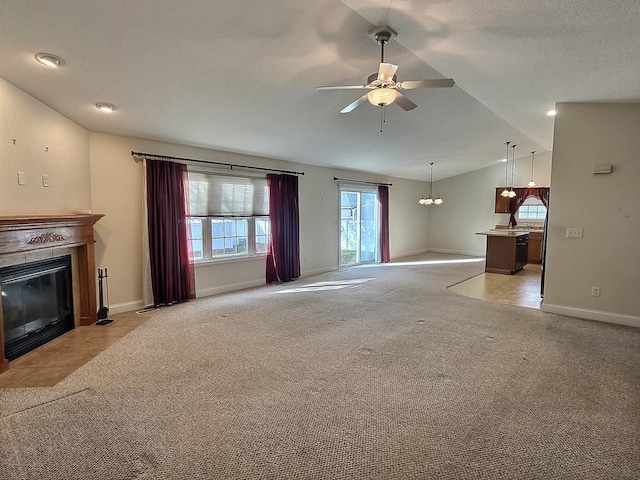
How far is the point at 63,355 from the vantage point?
10.4 feet

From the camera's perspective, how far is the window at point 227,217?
17.1 feet

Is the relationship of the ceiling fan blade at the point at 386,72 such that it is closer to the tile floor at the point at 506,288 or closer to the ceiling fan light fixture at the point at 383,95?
the ceiling fan light fixture at the point at 383,95

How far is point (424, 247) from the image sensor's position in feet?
36.1

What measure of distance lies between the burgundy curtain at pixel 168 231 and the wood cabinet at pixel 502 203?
8.35 metres

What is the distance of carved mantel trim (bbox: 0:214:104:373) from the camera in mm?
2830

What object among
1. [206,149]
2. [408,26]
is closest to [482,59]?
[408,26]

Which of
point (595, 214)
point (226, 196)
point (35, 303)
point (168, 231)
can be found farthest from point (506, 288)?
point (35, 303)

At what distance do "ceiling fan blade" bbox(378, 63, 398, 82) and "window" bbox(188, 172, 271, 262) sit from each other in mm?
3568

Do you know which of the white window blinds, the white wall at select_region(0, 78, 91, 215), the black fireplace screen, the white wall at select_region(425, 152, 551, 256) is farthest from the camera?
the white wall at select_region(425, 152, 551, 256)

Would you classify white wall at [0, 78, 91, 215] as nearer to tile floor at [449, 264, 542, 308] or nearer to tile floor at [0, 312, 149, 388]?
tile floor at [0, 312, 149, 388]

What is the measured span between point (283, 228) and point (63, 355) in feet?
12.4

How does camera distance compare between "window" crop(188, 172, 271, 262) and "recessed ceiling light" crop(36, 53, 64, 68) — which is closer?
"recessed ceiling light" crop(36, 53, 64, 68)

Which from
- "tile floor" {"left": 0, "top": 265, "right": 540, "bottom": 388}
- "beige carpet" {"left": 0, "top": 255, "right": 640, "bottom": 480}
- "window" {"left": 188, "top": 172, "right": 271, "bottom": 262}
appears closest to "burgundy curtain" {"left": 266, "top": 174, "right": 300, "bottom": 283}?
"window" {"left": 188, "top": 172, "right": 271, "bottom": 262}

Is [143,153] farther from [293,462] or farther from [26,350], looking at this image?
[293,462]
